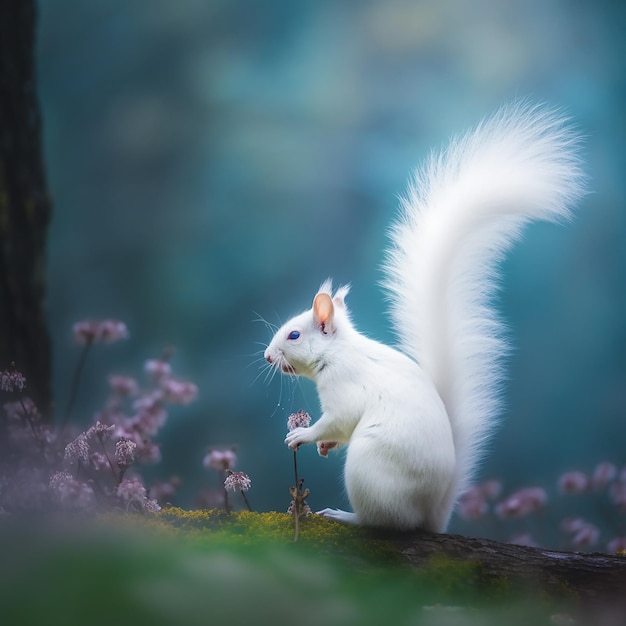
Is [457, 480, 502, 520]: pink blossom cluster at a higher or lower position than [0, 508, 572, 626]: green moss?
higher

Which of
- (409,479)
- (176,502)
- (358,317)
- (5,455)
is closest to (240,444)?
(176,502)

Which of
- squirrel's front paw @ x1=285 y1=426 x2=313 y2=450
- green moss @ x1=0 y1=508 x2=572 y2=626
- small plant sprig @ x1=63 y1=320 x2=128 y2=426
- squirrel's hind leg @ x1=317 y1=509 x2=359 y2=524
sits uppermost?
small plant sprig @ x1=63 y1=320 x2=128 y2=426

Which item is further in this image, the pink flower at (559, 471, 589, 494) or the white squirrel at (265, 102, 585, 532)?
the pink flower at (559, 471, 589, 494)

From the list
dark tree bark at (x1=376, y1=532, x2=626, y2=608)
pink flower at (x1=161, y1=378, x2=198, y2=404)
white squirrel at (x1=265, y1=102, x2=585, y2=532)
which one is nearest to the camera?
dark tree bark at (x1=376, y1=532, x2=626, y2=608)

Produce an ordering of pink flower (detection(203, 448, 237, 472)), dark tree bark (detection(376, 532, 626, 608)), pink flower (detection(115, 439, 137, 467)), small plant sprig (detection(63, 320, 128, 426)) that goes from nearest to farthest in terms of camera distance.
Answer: dark tree bark (detection(376, 532, 626, 608))
pink flower (detection(115, 439, 137, 467))
pink flower (detection(203, 448, 237, 472))
small plant sprig (detection(63, 320, 128, 426))

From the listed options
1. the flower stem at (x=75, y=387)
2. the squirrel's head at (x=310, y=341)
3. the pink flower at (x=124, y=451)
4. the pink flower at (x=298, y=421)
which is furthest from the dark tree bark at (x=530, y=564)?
the flower stem at (x=75, y=387)

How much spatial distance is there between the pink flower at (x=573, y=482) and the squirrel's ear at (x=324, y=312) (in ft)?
5.11

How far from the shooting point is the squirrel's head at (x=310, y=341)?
157cm

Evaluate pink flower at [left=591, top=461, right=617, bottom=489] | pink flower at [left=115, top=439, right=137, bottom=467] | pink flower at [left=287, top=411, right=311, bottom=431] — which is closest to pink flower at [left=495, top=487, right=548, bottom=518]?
pink flower at [left=591, top=461, right=617, bottom=489]

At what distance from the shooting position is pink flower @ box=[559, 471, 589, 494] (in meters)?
2.69

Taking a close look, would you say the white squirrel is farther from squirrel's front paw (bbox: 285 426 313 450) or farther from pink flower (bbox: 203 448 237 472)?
pink flower (bbox: 203 448 237 472)

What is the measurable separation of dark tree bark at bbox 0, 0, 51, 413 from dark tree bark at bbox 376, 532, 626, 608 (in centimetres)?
129

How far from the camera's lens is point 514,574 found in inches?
52.9

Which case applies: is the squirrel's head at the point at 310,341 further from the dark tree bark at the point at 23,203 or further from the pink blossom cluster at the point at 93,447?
the dark tree bark at the point at 23,203
